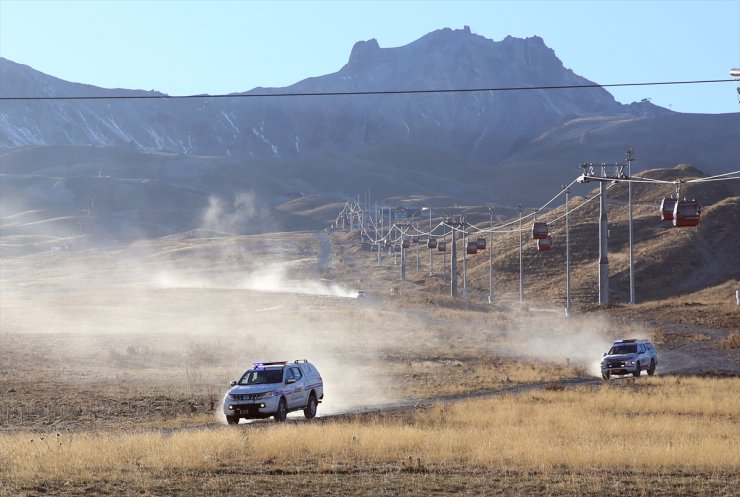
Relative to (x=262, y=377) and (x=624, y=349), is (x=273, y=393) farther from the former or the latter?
(x=624, y=349)

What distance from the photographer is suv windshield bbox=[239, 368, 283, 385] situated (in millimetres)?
33094

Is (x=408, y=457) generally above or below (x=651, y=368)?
below

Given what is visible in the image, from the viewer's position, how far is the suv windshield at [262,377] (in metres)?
33.1

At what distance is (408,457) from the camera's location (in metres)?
22.3

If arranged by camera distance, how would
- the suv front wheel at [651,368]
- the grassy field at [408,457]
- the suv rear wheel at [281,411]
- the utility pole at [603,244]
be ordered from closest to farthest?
the grassy field at [408,457]
the suv rear wheel at [281,411]
the suv front wheel at [651,368]
the utility pole at [603,244]

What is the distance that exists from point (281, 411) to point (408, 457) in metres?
10.8

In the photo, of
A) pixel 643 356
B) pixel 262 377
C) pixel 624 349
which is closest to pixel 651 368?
pixel 643 356

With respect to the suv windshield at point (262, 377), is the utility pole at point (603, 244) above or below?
above

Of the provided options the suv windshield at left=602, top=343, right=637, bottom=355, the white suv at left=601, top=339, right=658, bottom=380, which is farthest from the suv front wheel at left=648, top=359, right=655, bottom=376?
the suv windshield at left=602, top=343, right=637, bottom=355

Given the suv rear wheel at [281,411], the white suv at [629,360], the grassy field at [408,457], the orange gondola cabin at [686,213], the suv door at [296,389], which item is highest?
the orange gondola cabin at [686,213]

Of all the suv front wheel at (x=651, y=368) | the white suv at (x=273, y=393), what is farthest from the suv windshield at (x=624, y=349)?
the white suv at (x=273, y=393)

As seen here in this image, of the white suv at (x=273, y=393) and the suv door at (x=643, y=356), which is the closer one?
the white suv at (x=273, y=393)

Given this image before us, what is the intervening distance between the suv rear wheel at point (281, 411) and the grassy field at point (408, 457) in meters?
1.98

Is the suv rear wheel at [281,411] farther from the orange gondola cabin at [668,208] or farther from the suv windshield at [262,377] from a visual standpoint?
the orange gondola cabin at [668,208]
